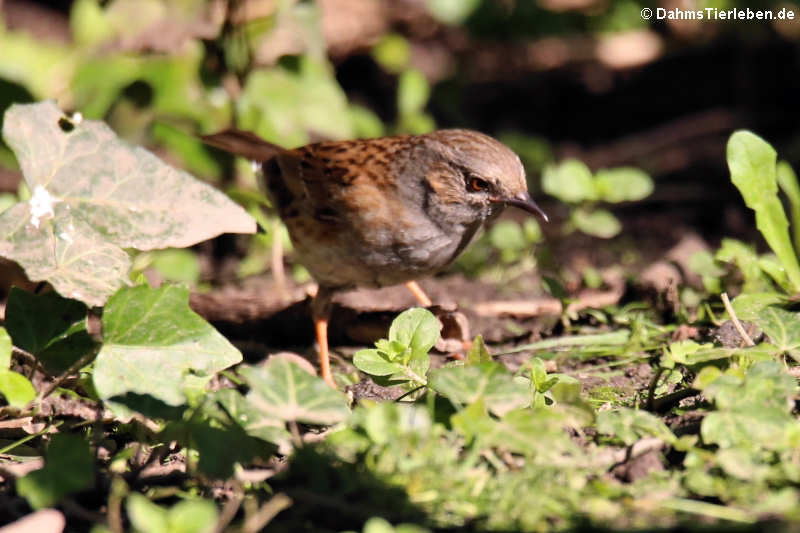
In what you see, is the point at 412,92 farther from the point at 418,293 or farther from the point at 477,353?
the point at 477,353

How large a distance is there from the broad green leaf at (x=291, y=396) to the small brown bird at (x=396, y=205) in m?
2.05

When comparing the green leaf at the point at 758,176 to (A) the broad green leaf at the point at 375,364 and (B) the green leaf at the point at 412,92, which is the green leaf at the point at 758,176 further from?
(B) the green leaf at the point at 412,92

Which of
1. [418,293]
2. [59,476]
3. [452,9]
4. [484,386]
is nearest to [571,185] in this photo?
[418,293]

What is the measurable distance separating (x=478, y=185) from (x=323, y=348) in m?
1.13

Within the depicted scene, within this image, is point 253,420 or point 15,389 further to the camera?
point 15,389

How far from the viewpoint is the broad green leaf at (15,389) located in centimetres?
323

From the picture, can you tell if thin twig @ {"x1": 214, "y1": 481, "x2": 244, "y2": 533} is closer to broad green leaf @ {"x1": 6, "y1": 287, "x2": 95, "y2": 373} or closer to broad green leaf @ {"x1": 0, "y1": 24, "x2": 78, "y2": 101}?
broad green leaf @ {"x1": 6, "y1": 287, "x2": 95, "y2": 373}

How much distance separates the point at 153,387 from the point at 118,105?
417 cm

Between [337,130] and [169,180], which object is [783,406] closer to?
[169,180]

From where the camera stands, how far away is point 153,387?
10.5 feet

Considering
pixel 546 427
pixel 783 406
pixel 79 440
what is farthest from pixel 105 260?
pixel 783 406

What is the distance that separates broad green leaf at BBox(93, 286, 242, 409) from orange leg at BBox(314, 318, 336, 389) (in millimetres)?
1104

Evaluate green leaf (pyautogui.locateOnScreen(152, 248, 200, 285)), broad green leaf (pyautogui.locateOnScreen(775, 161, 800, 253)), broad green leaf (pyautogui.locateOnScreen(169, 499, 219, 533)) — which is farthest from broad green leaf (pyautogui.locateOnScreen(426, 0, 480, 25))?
broad green leaf (pyautogui.locateOnScreen(169, 499, 219, 533))

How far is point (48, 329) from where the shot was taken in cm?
359
